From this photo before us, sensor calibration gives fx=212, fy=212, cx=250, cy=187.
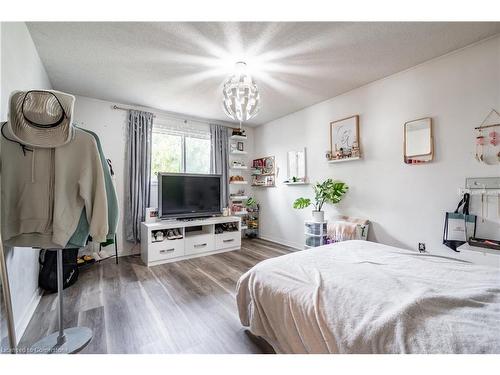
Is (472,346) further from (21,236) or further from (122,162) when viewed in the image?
(122,162)

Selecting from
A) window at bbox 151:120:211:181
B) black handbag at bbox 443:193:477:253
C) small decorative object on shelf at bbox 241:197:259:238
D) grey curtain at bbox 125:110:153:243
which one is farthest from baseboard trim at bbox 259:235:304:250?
grey curtain at bbox 125:110:153:243

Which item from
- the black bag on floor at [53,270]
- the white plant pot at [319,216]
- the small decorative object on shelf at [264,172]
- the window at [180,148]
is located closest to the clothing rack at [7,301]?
the black bag on floor at [53,270]

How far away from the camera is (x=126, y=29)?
5.57 feet

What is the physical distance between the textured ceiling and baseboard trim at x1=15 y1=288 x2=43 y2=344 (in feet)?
7.21

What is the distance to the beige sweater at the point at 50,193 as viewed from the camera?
1.18 m

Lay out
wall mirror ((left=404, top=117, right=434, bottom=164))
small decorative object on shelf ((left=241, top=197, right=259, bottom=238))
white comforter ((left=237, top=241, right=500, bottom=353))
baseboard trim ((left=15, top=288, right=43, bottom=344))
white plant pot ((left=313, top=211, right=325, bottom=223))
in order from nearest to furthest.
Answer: white comforter ((left=237, top=241, right=500, bottom=353))
baseboard trim ((left=15, top=288, right=43, bottom=344))
wall mirror ((left=404, top=117, right=434, bottom=164))
white plant pot ((left=313, top=211, right=325, bottom=223))
small decorative object on shelf ((left=241, top=197, right=259, bottom=238))

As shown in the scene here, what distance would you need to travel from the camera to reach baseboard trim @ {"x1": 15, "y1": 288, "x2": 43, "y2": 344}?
144 cm

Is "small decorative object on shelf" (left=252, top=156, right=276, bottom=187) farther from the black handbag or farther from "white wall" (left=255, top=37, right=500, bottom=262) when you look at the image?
the black handbag

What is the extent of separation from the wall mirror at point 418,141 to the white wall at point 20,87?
3399mm

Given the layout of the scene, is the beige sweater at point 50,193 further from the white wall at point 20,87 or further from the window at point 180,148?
the window at point 180,148

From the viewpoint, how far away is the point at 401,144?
2.42 metres

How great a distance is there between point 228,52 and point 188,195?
2.08m

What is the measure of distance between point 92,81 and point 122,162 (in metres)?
1.14

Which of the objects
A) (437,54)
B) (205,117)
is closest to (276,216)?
(205,117)
